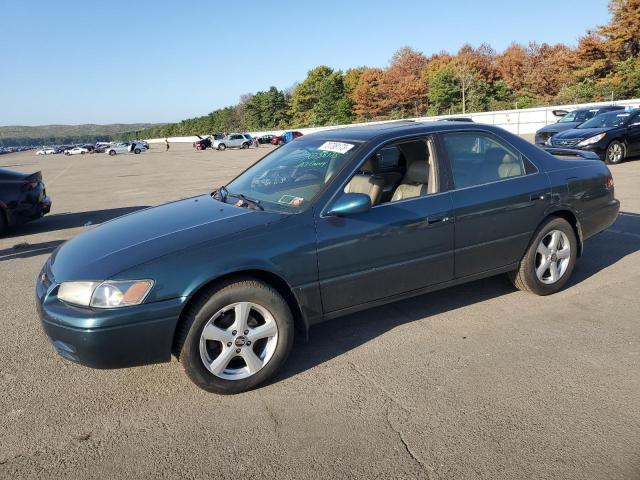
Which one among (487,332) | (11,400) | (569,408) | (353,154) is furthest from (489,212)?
(11,400)

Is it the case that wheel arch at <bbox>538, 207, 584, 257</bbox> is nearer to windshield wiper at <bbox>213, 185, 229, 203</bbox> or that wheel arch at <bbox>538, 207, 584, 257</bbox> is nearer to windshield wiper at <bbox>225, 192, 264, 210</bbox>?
windshield wiper at <bbox>225, 192, 264, 210</bbox>

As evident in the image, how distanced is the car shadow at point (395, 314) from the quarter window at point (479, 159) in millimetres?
1100

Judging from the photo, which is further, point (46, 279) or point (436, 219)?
point (436, 219)

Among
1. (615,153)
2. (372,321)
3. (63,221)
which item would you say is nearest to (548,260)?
(372,321)

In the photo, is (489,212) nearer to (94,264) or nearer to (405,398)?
(405,398)

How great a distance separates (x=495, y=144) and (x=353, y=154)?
1430mm

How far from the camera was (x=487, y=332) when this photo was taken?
3.92m

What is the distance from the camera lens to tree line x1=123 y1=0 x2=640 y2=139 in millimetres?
40812

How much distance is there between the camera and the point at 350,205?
339 centimetres

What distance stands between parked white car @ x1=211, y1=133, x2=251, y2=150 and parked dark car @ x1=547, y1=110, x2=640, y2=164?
1548 inches

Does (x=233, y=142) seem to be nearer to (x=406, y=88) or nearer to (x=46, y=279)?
(x=406, y=88)

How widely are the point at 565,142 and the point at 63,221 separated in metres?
12.6

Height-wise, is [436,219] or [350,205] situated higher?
[350,205]

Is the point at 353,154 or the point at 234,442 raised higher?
the point at 353,154
